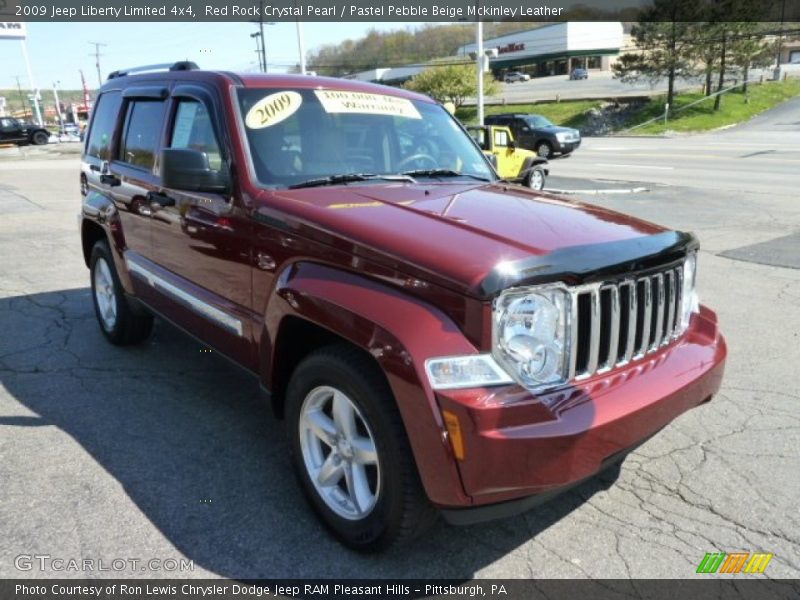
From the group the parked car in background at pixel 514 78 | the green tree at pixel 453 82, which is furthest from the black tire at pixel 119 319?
the parked car in background at pixel 514 78

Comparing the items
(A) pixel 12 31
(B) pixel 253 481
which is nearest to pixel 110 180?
(B) pixel 253 481

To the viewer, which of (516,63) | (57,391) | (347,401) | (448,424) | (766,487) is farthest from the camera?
(516,63)

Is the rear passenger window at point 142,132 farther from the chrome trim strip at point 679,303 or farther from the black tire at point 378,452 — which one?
the chrome trim strip at point 679,303

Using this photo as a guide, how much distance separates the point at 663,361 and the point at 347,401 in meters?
1.31

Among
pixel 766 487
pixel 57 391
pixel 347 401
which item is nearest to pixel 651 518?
pixel 766 487

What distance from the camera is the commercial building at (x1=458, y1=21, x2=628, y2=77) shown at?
292ft

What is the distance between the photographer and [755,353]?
4.85 m

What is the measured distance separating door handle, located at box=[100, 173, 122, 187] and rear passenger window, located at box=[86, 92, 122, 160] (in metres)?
0.17

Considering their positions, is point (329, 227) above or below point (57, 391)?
above

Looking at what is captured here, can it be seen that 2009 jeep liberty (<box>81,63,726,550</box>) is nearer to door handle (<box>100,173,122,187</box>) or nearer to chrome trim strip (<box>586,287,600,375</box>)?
chrome trim strip (<box>586,287,600,375</box>)

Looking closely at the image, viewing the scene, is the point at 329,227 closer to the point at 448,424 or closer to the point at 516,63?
the point at 448,424

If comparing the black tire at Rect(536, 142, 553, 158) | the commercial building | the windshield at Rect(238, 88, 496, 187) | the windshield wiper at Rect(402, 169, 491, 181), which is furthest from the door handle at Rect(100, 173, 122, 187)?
the commercial building

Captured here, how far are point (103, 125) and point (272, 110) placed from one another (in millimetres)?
2388

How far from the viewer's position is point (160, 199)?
3.87m
